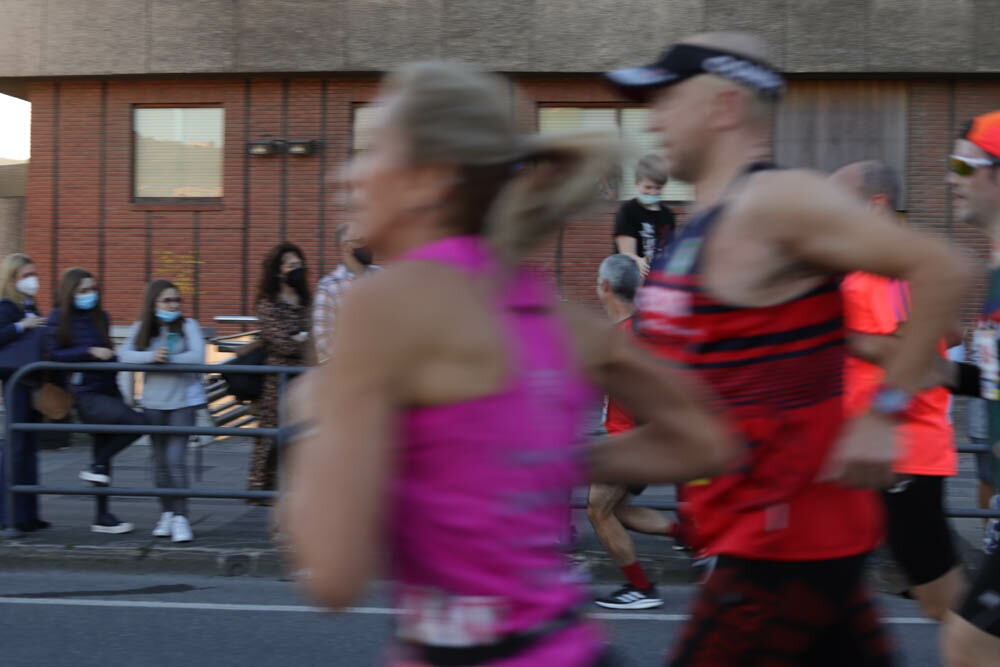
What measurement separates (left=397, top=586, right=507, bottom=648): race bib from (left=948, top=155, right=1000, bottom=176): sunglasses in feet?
7.98

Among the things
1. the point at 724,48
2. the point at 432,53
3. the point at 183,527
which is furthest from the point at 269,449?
the point at 432,53

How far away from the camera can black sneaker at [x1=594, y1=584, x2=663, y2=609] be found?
6.45 m

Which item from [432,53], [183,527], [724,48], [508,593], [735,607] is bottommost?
[183,527]

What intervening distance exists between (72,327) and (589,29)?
1000 cm

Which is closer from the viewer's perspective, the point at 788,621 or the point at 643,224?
the point at 788,621

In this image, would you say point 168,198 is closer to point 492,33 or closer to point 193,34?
point 193,34

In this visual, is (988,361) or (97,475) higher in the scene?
(988,361)

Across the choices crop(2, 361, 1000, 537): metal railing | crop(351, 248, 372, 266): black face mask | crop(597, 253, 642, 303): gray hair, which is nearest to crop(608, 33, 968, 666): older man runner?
crop(597, 253, 642, 303): gray hair

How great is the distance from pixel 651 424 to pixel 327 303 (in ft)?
17.7

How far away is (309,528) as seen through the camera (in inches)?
59.1

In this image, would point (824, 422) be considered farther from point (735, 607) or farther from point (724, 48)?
point (724, 48)

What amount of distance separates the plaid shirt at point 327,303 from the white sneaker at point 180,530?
1.61 meters

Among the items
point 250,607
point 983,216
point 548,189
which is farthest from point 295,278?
point 548,189

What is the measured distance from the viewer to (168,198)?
692 inches
